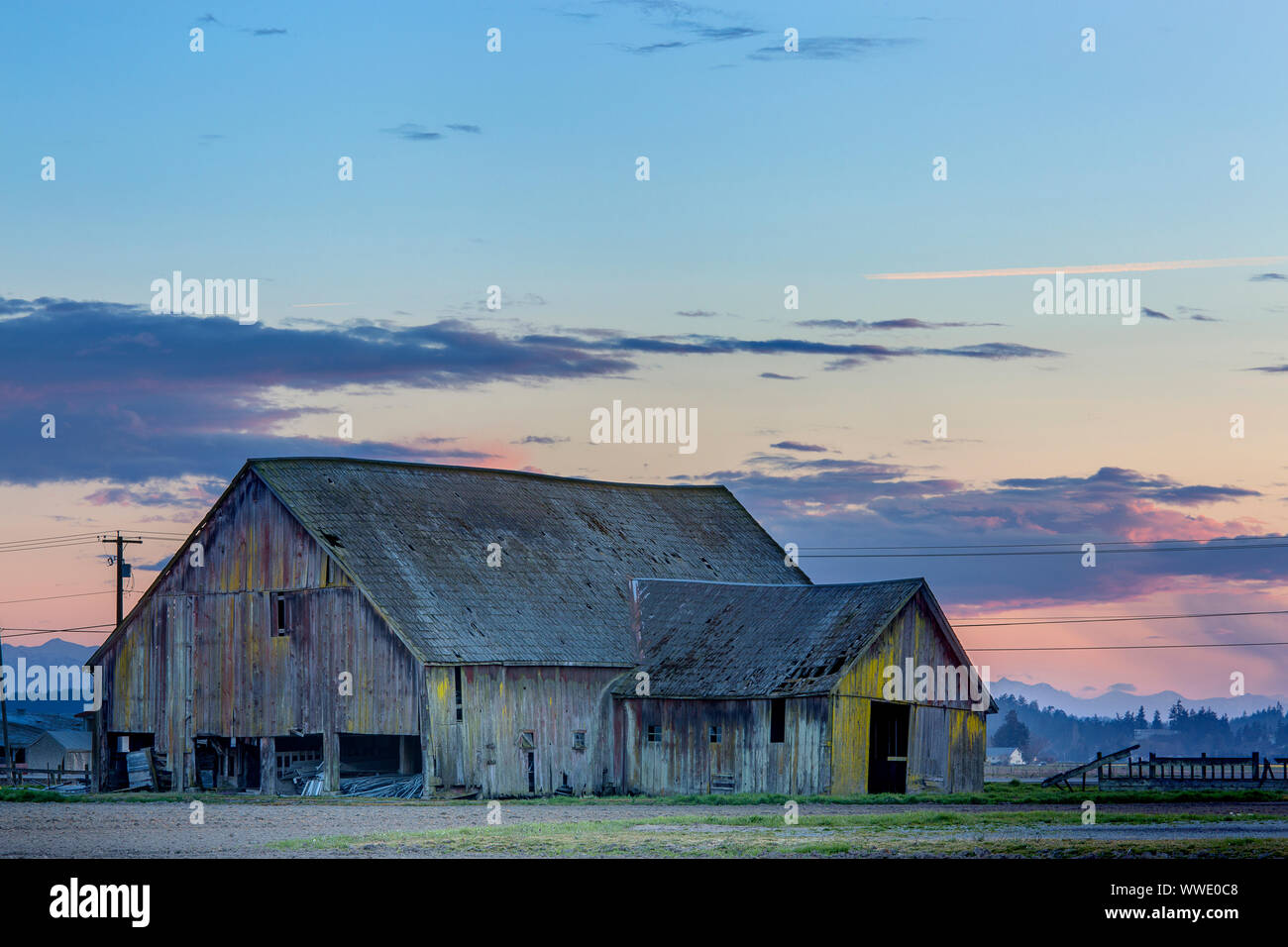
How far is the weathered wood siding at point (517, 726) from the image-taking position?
165 ft

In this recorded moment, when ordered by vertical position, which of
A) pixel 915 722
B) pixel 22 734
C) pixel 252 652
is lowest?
pixel 22 734

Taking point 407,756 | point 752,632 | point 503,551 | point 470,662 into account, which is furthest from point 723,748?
point 503,551

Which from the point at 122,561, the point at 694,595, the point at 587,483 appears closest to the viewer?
the point at 694,595

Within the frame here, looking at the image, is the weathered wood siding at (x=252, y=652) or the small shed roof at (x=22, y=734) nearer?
the weathered wood siding at (x=252, y=652)

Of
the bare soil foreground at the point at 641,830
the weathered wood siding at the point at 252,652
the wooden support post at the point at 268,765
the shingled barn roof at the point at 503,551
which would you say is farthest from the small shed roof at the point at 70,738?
the bare soil foreground at the point at 641,830

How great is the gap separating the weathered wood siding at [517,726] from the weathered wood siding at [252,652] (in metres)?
1.08

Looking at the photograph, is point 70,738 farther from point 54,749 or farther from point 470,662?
point 470,662

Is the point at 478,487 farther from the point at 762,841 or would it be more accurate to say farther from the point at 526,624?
the point at 762,841

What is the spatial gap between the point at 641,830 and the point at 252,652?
2278 cm

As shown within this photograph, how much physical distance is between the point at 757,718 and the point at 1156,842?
77.7 ft

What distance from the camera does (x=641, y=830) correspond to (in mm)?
33750

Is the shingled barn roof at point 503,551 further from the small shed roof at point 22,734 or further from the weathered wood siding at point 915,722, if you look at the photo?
the small shed roof at point 22,734

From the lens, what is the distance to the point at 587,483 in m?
65.6
